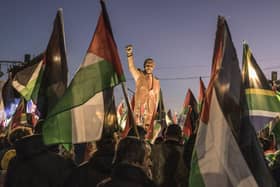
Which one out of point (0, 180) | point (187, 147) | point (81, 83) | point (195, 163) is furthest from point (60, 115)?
point (0, 180)

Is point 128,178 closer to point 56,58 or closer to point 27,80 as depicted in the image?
point 56,58

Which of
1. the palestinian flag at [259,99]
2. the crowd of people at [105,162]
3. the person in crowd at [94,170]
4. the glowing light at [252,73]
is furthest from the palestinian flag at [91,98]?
the glowing light at [252,73]

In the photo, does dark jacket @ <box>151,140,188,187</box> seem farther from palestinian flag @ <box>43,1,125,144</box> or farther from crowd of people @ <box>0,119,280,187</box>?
palestinian flag @ <box>43,1,125,144</box>

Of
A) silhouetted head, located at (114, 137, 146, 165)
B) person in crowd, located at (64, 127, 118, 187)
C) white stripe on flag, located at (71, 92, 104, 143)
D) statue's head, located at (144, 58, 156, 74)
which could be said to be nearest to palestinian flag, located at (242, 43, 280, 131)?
statue's head, located at (144, 58, 156, 74)

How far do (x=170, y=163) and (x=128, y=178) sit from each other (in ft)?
9.02

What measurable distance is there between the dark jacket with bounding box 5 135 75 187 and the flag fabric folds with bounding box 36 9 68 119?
939mm

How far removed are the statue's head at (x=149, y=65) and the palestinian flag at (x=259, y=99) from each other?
1.91 meters

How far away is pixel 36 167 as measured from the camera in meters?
5.57

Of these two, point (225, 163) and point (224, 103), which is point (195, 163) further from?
point (224, 103)

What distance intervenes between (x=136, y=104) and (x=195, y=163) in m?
4.86

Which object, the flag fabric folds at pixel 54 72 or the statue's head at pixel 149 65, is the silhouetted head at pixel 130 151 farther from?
the statue's head at pixel 149 65

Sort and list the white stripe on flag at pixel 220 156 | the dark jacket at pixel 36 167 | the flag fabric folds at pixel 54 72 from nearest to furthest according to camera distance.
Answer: the white stripe on flag at pixel 220 156 < the dark jacket at pixel 36 167 < the flag fabric folds at pixel 54 72

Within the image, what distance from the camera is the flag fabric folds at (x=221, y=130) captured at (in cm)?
434

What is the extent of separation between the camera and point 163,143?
6945 mm
